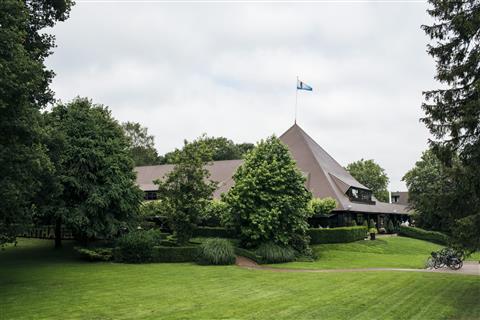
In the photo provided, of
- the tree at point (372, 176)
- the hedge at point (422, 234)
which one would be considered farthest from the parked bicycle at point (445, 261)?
the tree at point (372, 176)

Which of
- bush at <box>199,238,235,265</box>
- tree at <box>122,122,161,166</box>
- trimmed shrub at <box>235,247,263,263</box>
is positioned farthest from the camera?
tree at <box>122,122,161,166</box>

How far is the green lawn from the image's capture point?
2709cm

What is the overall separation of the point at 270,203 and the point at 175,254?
736 cm

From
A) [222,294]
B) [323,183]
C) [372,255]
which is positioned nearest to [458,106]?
[222,294]

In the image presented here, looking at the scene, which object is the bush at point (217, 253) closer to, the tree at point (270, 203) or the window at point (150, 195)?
the tree at point (270, 203)

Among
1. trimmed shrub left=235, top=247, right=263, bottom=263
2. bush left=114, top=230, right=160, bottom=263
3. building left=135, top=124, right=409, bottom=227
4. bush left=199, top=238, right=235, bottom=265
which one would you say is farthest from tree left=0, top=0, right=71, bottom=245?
→ building left=135, top=124, right=409, bottom=227

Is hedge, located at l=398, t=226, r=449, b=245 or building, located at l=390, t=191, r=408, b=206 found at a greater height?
building, located at l=390, t=191, r=408, b=206

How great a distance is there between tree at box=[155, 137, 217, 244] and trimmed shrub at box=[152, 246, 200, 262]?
2723mm

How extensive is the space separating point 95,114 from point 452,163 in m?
23.0

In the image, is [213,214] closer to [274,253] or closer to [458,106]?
[274,253]

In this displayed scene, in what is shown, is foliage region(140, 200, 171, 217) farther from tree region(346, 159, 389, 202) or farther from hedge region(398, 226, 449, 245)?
tree region(346, 159, 389, 202)

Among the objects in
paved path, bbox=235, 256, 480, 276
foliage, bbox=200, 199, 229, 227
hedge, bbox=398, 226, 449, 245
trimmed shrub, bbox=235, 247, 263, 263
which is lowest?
paved path, bbox=235, 256, 480, 276

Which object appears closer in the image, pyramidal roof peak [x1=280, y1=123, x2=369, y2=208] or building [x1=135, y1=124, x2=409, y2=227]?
building [x1=135, y1=124, x2=409, y2=227]

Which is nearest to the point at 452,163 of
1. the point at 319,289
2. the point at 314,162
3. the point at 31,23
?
the point at 319,289
